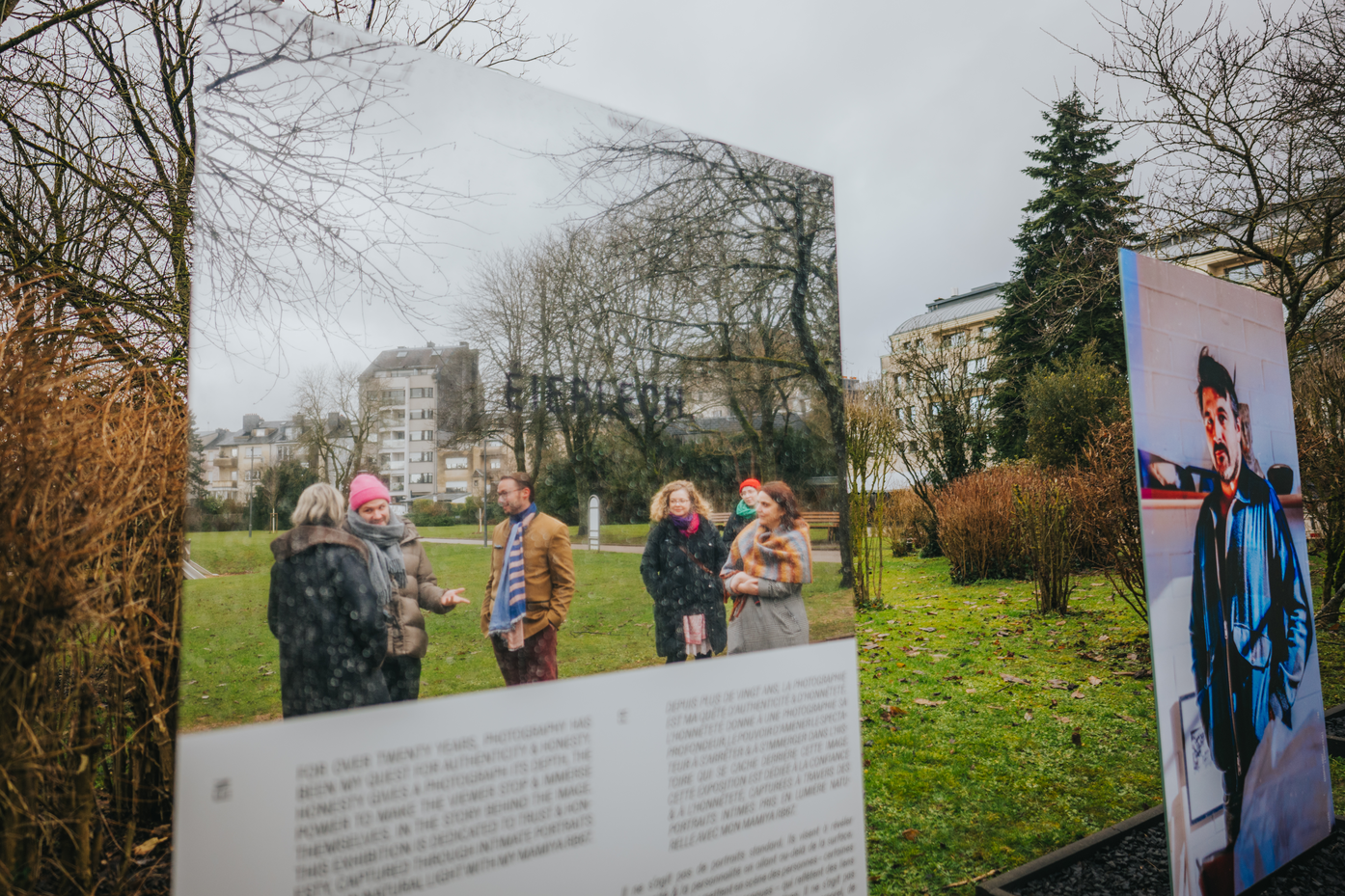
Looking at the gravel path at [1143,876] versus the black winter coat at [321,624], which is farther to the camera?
the gravel path at [1143,876]

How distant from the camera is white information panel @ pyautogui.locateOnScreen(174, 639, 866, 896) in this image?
4.58 ft

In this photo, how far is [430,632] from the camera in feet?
5.57

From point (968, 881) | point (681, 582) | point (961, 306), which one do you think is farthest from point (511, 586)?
point (961, 306)

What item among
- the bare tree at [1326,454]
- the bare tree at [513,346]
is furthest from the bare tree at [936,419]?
the bare tree at [513,346]

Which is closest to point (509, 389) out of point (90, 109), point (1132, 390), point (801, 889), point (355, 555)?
point (355, 555)

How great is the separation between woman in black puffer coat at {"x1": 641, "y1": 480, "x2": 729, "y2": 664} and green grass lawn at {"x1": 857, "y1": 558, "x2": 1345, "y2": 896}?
7.13 ft

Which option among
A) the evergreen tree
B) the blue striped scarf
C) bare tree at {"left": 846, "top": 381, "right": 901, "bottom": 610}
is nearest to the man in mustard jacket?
the blue striped scarf

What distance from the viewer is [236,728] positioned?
1.40 m

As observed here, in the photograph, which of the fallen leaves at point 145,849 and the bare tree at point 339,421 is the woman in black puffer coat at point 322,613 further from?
the fallen leaves at point 145,849

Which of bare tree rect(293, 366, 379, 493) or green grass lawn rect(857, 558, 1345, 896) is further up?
bare tree rect(293, 366, 379, 493)

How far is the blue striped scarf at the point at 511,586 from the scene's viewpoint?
5.89 ft

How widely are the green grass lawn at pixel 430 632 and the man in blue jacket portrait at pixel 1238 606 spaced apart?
246 centimetres

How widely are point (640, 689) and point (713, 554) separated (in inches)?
20.3

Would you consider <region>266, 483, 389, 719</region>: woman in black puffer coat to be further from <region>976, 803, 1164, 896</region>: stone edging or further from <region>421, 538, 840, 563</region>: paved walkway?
<region>976, 803, 1164, 896</region>: stone edging
